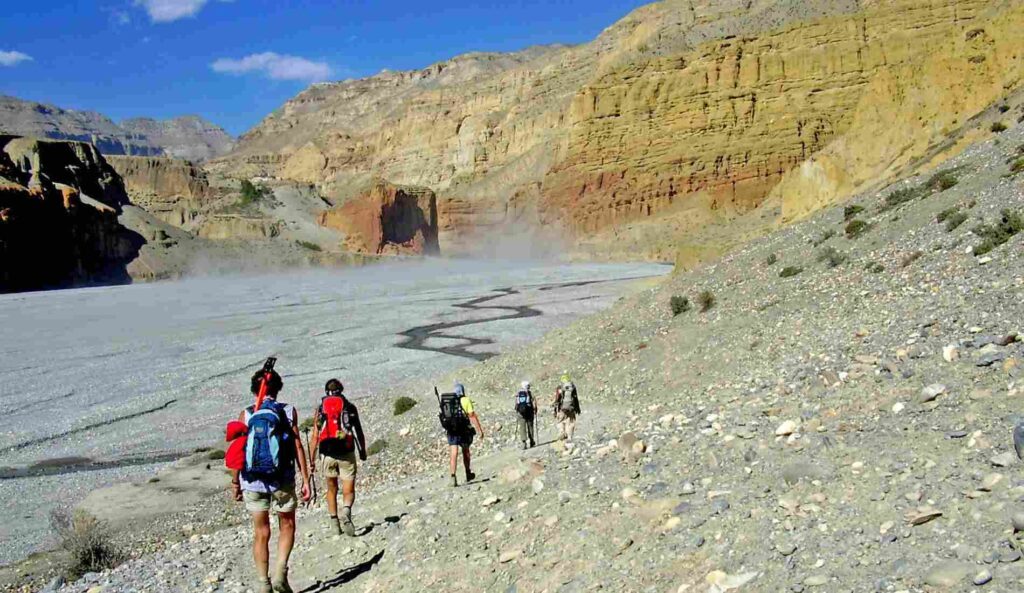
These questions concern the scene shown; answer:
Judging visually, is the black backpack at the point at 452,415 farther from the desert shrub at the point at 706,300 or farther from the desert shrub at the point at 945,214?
the desert shrub at the point at 945,214

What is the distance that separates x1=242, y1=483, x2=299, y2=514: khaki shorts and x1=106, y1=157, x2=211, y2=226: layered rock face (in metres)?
140

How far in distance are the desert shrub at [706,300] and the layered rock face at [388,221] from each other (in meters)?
98.4

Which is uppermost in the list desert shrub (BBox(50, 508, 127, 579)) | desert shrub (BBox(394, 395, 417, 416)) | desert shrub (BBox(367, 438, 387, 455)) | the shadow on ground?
the shadow on ground

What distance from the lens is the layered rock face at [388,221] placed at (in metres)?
117

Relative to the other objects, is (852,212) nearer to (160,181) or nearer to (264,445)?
(264,445)

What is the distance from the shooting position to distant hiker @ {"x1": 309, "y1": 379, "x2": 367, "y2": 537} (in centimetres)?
877

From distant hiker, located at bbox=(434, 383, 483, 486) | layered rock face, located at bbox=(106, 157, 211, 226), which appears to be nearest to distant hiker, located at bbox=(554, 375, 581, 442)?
distant hiker, located at bbox=(434, 383, 483, 486)

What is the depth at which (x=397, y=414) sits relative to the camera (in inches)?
784

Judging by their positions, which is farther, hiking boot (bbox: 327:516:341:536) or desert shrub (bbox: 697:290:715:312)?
desert shrub (bbox: 697:290:715:312)

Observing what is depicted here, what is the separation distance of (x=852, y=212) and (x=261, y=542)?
61.0 ft

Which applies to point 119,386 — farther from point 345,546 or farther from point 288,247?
point 288,247

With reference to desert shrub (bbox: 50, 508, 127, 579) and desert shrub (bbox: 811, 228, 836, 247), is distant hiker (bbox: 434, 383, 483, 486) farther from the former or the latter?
desert shrub (bbox: 811, 228, 836, 247)

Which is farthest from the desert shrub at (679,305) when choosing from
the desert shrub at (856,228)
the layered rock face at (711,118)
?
the layered rock face at (711,118)

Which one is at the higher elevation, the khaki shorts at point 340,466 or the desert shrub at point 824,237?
the desert shrub at point 824,237
